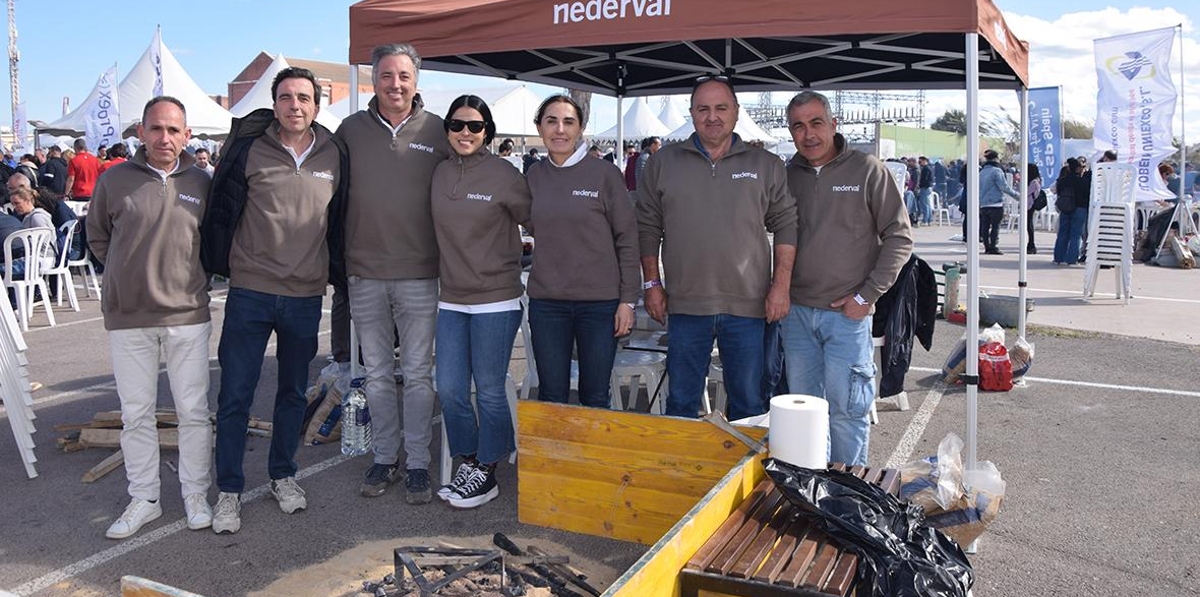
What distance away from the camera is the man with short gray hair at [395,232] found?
4.19 m

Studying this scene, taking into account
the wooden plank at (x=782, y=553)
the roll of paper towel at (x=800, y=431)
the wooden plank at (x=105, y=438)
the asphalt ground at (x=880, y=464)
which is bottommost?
the asphalt ground at (x=880, y=464)

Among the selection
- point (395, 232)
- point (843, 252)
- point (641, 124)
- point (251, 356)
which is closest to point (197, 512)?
point (251, 356)

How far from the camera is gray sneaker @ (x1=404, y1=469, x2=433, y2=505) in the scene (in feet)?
14.4

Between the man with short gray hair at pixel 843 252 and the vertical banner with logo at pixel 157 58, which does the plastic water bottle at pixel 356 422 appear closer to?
the man with short gray hair at pixel 843 252

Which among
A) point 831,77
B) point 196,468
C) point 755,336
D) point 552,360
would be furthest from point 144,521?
point 831,77

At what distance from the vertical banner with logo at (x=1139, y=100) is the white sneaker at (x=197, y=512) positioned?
12.7 metres

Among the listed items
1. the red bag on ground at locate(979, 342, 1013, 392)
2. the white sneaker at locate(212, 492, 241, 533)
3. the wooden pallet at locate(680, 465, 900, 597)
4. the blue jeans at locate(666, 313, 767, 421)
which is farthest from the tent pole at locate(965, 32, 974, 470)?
the white sneaker at locate(212, 492, 241, 533)

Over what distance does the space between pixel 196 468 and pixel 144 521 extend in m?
0.33

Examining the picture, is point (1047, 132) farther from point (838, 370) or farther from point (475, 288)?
point (475, 288)

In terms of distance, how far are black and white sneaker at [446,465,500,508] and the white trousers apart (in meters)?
1.18

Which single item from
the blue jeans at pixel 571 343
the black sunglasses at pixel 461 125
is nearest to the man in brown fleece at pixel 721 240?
the blue jeans at pixel 571 343

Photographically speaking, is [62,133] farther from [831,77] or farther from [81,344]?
[831,77]

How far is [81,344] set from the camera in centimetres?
848

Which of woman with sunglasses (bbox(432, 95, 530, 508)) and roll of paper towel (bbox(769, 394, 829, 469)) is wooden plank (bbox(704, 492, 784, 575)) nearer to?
roll of paper towel (bbox(769, 394, 829, 469))
